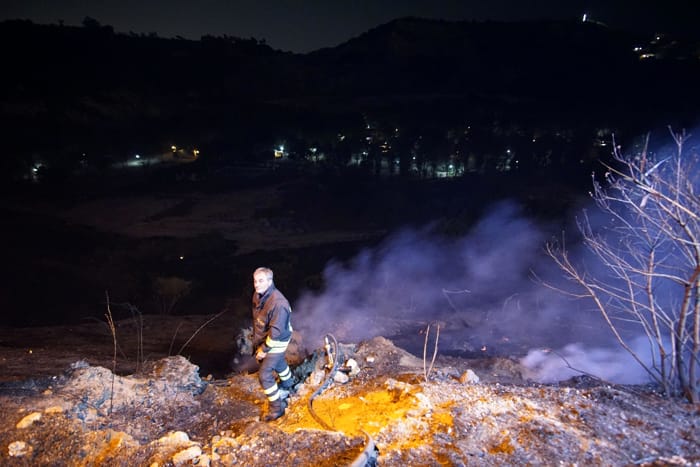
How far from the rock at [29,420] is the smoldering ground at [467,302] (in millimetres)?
8769

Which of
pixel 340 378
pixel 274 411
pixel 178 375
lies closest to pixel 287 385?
pixel 274 411

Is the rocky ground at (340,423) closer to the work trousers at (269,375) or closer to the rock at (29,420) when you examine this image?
the rock at (29,420)

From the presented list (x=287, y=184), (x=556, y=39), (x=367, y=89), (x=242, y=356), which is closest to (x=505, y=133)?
(x=287, y=184)

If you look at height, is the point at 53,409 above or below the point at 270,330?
below

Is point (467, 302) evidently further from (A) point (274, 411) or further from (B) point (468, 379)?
(A) point (274, 411)

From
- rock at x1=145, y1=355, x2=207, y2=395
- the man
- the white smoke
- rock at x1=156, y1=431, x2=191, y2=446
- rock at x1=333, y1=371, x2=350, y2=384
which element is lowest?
the white smoke

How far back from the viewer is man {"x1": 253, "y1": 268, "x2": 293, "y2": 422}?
4715 millimetres

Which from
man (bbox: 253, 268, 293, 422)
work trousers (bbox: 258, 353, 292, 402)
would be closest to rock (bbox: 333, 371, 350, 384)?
man (bbox: 253, 268, 293, 422)

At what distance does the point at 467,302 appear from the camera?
18.0m

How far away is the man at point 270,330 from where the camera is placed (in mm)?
4715

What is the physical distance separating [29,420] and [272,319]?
8.53 ft

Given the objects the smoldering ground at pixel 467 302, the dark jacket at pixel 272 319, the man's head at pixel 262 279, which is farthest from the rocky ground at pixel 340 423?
the smoldering ground at pixel 467 302

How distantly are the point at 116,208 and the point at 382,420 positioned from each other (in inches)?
1298

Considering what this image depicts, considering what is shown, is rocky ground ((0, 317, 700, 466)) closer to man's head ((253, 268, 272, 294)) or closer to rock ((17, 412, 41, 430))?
rock ((17, 412, 41, 430))
